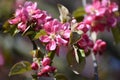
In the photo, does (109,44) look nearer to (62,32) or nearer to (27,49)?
(27,49)

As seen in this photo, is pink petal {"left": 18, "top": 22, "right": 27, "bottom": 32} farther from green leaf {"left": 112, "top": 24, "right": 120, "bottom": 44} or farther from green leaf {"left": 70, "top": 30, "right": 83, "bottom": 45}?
green leaf {"left": 112, "top": 24, "right": 120, "bottom": 44}

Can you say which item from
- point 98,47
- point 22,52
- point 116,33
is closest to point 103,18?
point 116,33

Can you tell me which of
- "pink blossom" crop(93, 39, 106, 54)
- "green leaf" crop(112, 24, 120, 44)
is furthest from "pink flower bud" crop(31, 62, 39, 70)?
"green leaf" crop(112, 24, 120, 44)

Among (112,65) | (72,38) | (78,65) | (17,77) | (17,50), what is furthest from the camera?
(112,65)

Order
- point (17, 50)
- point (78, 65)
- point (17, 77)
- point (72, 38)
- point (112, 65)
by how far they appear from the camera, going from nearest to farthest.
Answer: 1. point (72, 38)
2. point (78, 65)
3. point (17, 77)
4. point (17, 50)
5. point (112, 65)

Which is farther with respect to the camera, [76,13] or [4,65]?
[4,65]

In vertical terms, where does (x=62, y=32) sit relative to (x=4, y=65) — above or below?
above

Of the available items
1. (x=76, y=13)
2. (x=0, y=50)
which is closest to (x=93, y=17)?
(x=76, y=13)
